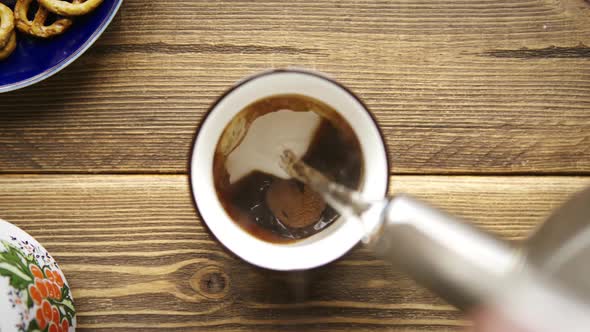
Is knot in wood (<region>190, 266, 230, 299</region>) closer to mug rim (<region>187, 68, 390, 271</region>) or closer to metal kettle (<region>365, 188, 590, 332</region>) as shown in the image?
mug rim (<region>187, 68, 390, 271</region>)

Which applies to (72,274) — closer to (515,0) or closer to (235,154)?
(235,154)

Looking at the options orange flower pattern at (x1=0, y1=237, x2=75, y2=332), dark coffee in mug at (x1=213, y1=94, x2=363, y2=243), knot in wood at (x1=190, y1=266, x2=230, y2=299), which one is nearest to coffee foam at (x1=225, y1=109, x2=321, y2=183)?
dark coffee in mug at (x1=213, y1=94, x2=363, y2=243)

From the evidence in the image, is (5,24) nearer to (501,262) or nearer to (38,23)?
(38,23)

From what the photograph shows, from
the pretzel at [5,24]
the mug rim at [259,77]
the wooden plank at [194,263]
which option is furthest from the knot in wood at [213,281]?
the pretzel at [5,24]

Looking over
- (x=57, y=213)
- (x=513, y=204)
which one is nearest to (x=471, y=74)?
(x=513, y=204)

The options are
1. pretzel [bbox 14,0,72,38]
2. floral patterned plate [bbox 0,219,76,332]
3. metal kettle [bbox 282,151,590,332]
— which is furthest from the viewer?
pretzel [bbox 14,0,72,38]

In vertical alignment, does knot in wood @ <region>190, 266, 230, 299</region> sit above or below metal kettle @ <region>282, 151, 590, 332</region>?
below

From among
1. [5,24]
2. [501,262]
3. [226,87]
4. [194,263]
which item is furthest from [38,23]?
[501,262]
